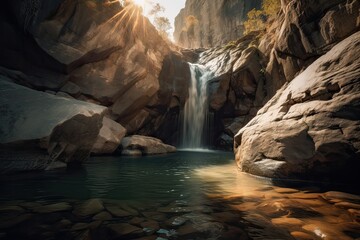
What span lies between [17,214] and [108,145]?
32.2ft

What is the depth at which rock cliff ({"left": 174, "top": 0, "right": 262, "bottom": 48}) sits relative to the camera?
43.2 metres

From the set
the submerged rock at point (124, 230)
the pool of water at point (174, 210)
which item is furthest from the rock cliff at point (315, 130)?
the submerged rock at point (124, 230)

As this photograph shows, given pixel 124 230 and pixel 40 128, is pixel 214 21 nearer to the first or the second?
pixel 40 128

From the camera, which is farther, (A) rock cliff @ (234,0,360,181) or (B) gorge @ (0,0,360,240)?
(A) rock cliff @ (234,0,360,181)

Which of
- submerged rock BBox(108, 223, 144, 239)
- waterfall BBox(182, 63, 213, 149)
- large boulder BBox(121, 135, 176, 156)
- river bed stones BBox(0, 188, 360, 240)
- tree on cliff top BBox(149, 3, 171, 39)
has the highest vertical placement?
tree on cliff top BBox(149, 3, 171, 39)

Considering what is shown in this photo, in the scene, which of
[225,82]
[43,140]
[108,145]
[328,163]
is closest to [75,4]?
[108,145]

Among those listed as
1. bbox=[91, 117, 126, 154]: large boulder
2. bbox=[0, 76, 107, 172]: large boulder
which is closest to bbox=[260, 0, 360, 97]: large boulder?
bbox=[0, 76, 107, 172]: large boulder

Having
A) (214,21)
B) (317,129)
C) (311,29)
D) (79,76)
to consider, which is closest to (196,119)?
(79,76)

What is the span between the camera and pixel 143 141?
49.9 ft

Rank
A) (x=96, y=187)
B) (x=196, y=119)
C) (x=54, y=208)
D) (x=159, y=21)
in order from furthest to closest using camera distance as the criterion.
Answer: (x=159, y=21) < (x=196, y=119) < (x=96, y=187) < (x=54, y=208)

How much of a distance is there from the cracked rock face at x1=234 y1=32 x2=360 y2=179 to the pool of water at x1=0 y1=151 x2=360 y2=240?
50 cm

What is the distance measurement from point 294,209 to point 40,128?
6.37 meters

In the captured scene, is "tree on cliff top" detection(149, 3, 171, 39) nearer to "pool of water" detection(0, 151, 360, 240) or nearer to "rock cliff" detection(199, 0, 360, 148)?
"rock cliff" detection(199, 0, 360, 148)

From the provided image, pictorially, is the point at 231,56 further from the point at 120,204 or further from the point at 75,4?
the point at 120,204
